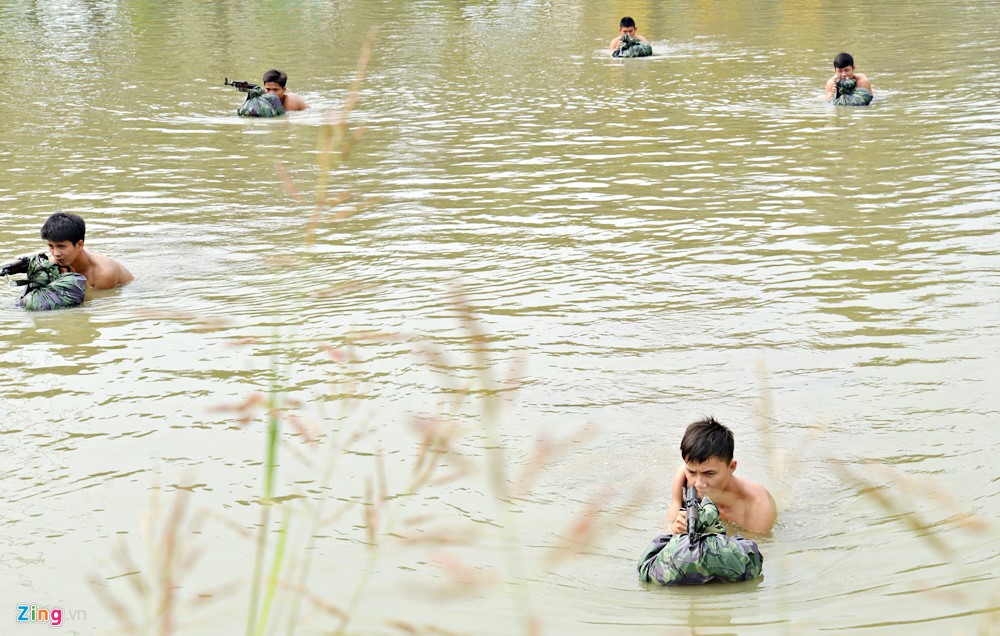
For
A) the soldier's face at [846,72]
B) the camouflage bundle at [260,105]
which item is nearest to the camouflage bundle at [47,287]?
the camouflage bundle at [260,105]

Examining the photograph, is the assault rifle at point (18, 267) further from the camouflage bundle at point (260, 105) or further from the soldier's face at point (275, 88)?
the soldier's face at point (275, 88)

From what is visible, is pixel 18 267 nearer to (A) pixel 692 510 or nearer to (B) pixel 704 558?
(A) pixel 692 510

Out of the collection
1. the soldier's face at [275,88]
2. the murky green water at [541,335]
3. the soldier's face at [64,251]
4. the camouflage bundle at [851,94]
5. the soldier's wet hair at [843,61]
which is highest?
the soldier's wet hair at [843,61]

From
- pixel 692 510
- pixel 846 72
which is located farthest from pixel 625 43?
pixel 692 510

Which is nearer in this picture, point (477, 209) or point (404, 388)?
point (404, 388)

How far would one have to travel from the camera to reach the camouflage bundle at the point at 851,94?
18344 mm

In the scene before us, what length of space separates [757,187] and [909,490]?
7269 mm

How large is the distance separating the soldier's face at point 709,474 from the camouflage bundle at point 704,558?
13.0 inches

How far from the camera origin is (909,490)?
699 centimetres

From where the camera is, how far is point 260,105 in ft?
63.5

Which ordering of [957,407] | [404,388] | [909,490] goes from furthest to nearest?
[404,388], [957,407], [909,490]

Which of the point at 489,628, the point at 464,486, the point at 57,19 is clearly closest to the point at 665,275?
the point at 464,486

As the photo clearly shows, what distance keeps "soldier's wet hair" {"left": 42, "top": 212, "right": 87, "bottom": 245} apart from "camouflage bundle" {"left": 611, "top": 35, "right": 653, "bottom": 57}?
15909 mm

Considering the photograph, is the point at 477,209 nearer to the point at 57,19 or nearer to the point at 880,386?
the point at 880,386
